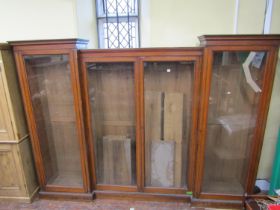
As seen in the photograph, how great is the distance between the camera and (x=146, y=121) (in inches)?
79.4

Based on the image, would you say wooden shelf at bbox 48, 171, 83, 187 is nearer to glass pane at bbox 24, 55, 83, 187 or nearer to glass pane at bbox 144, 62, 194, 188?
glass pane at bbox 24, 55, 83, 187

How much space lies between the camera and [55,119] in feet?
6.97

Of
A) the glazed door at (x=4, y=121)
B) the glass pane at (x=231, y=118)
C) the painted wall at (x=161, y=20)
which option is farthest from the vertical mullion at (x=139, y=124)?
the glazed door at (x=4, y=121)

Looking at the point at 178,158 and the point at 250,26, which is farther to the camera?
the point at 178,158

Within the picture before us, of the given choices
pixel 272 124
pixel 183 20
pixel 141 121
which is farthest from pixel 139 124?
pixel 272 124

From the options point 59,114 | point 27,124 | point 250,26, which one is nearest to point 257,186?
point 250,26

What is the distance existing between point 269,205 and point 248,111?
916 millimetres

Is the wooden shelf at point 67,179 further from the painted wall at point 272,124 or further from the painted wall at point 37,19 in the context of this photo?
the painted wall at point 272,124

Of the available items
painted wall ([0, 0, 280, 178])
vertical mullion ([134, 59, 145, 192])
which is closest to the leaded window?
painted wall ([0, 0, 280, 178])

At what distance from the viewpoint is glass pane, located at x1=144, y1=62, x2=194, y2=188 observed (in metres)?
1.93

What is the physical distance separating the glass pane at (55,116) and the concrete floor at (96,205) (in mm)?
215

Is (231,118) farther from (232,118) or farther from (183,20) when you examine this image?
(183,20)

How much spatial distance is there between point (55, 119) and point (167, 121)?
4.07 ft

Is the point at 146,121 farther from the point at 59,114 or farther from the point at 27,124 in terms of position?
the point at 27,124
